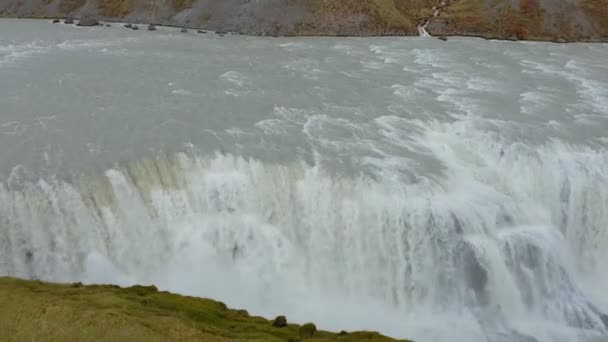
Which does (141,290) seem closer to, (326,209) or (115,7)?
(326,209)

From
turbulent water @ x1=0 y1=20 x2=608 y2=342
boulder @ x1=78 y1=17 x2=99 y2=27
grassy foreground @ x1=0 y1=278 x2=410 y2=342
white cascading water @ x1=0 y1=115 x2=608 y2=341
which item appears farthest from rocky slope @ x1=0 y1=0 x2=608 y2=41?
grassy foreground @ x1=0 y1=278 x2=410 y2=342

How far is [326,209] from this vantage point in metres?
26.7

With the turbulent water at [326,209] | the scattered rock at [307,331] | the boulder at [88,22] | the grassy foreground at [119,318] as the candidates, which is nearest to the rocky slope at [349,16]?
the boulder at [88,22]

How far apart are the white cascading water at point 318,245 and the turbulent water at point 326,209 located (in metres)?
0.07

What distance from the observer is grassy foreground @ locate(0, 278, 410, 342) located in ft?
51.4

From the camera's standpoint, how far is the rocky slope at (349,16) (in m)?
65.1

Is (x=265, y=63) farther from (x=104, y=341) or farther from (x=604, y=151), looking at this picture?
(x=104, y=341)

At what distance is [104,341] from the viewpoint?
15.4 metres

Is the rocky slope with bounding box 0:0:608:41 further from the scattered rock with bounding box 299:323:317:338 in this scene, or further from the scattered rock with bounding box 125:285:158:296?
the scattered rock with bounding box 299:323:317:338

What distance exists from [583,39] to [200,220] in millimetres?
56382

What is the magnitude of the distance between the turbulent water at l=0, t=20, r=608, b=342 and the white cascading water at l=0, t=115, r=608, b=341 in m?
0.07

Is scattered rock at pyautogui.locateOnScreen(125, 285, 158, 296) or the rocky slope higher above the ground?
the rocky slope

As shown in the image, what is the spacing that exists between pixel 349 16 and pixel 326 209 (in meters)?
44.7

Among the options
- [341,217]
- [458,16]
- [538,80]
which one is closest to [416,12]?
[458,16]
